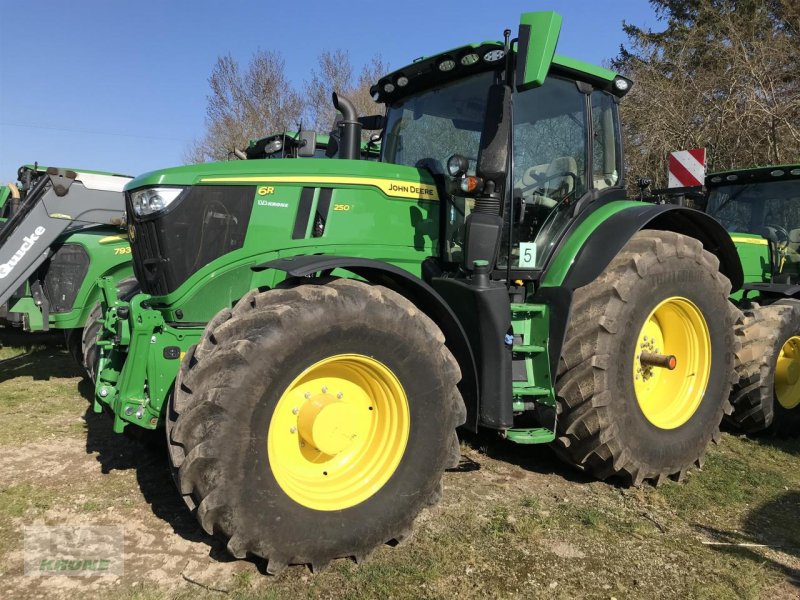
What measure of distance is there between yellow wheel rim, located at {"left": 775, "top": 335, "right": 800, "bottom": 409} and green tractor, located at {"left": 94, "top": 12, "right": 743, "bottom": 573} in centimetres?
137

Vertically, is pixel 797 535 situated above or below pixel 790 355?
below

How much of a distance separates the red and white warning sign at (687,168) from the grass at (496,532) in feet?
9.11

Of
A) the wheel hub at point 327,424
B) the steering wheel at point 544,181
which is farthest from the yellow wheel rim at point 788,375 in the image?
the wheel hub at point 327,424

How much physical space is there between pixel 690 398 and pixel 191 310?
129 inches

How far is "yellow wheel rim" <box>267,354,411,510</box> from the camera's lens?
2889mm

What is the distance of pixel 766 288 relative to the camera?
557cm

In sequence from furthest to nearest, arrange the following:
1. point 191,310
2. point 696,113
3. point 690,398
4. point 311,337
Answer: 1. point 696,113
2. point 690,398
3. point 191,310
4. point 311,337

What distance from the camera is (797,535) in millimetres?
3416

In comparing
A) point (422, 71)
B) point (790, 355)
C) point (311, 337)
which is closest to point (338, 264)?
point (311, 337)

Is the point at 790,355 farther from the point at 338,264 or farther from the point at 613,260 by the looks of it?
the point at 338,264

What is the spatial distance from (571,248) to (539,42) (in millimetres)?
1286

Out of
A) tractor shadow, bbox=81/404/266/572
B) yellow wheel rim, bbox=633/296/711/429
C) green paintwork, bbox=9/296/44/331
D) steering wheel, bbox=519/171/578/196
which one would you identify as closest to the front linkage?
tractor shadow, bbox=81/404/266/572

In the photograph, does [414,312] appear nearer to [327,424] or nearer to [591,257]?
[327,424]

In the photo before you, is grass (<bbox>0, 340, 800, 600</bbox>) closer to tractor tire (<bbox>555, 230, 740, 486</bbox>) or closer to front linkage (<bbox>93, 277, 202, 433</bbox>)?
tractor tire (<bbox>555, 230, 740, 486</bbox>)
